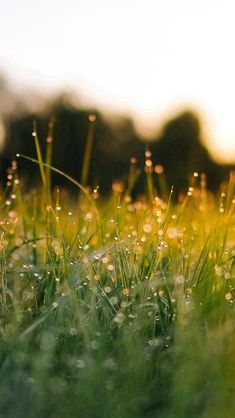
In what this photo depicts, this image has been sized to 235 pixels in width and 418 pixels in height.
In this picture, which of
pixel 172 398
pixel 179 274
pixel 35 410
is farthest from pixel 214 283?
pixel 35 410

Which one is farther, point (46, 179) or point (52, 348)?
point (46, 179)

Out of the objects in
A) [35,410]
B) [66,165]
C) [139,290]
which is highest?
[139,290]

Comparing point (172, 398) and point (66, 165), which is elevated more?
point (172, 398)

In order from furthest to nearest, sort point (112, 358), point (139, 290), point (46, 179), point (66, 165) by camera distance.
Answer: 1. point (66, 165)
2. point (46, 179)
3. point (139, 290)
4. point (112, 358)

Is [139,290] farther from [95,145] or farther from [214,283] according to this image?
[95,145]

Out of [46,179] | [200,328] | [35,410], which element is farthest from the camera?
[46,179]
